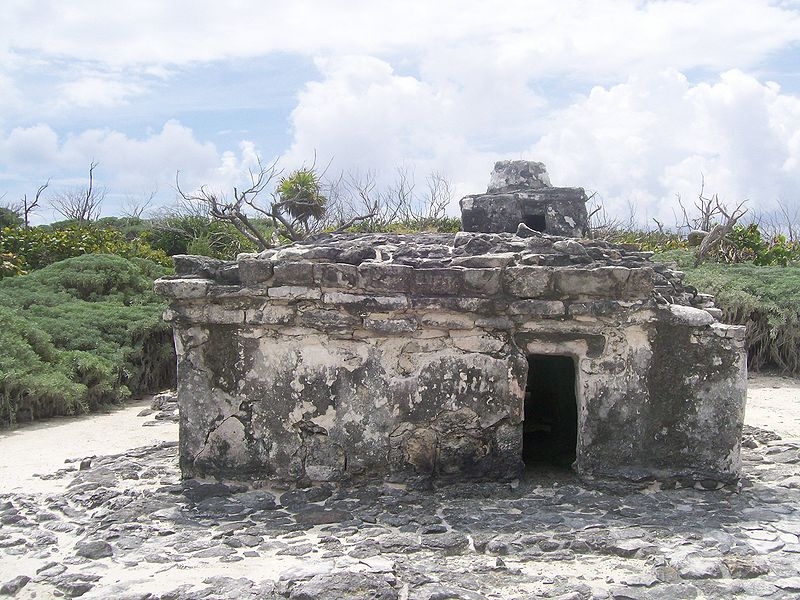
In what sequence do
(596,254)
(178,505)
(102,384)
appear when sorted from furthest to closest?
(102,384)
(596,254)
(178,505)

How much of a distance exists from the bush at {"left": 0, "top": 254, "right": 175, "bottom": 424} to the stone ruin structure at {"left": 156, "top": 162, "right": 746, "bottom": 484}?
15.7 feet

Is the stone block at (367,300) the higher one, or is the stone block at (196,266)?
the stone block at (196,266)

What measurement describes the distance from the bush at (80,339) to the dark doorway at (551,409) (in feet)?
18.7

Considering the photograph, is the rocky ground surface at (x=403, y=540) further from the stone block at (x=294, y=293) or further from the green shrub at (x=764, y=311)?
the green shrub at (x=764, y=311)

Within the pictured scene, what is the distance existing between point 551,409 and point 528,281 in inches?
102

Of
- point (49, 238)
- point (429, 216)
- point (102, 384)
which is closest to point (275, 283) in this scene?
point (102, 384)

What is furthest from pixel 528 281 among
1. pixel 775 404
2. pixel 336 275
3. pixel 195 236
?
pixel 195 236

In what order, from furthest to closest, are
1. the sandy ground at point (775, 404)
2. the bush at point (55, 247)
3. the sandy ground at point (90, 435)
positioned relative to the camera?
the bush at point (55, 247)
the sandy ground at point (775, 404)
the sandy ground at point (90, 435)

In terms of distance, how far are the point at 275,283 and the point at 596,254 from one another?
2.27 metres

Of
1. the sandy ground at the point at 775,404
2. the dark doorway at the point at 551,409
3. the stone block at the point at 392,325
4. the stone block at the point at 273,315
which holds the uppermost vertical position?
the stone block at the point at 273,315

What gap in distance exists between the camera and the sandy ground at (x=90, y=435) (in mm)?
6493

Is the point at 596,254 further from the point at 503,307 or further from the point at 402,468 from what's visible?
the point at 402,468

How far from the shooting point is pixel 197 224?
2231 centimetres

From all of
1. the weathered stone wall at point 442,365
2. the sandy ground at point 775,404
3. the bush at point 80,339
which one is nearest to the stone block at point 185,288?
the weathered stone wall at point 442,365
